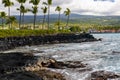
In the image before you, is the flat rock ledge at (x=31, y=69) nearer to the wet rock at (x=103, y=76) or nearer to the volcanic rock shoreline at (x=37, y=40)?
the wet rock at (x=103, y=76)

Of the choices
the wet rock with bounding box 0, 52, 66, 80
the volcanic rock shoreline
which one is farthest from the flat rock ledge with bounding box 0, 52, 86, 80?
the volcanic rock shoreline

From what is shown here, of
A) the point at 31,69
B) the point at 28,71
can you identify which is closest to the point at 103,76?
the point at 31,69

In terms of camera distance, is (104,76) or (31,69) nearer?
(104,76)

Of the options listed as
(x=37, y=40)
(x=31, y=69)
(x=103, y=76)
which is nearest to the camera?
(x=103, y=76)

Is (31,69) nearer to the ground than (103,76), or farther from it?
farther from it

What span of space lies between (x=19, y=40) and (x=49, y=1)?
58.3 meters

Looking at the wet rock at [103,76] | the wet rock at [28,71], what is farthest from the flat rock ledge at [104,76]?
the wet rock at [28,71]

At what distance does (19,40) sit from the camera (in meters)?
105

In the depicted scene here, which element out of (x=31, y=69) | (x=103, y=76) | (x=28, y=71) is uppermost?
(x=28, y=71)

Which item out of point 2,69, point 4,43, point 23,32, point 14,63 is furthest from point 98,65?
point 23,32

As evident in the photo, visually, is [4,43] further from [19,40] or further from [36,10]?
[36,10]

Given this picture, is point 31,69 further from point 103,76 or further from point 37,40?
point 37,40

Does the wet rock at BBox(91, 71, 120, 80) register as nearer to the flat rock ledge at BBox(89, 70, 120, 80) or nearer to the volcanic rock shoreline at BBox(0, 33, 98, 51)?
the flat rock ledge at BBox(89, 70, 120, 80)

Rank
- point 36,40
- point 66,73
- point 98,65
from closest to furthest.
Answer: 1. point 66,73
2. point 98,65
3. point 36,40
